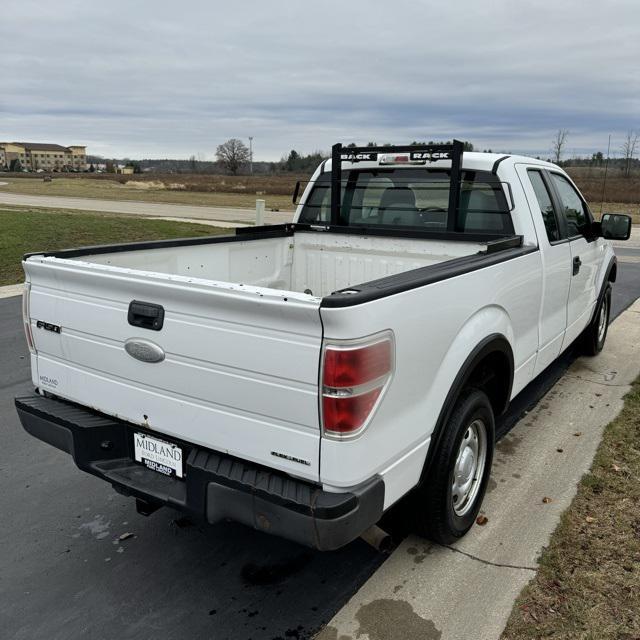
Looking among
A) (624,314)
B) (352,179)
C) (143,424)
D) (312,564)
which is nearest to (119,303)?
(143,424)

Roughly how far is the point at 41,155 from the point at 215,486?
194 m

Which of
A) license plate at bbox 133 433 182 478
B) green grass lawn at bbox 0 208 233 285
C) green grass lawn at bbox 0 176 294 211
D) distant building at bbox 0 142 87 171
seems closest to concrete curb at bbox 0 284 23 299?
green grass lawn at bbox 0 208 233 285

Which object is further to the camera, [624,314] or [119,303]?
[624,314]

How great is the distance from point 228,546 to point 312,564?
478 millimetres

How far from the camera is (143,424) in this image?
278 cm

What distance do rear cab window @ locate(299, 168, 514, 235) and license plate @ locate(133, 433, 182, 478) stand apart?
2.67 metres

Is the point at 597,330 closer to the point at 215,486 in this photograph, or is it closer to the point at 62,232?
the point at 215,486

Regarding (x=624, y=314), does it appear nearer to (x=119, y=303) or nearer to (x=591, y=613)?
(x=591, y=613)

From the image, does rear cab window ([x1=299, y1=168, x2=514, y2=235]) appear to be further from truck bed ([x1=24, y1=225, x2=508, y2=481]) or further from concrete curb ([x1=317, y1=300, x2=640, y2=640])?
concrete curb ([x1=317, y1=300, x2=640, y2=640])

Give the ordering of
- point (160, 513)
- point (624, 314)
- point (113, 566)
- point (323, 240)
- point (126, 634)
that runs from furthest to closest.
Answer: point (624, 314), point (323, 240), point (160, 513), point (113, 566), point (126, 634)

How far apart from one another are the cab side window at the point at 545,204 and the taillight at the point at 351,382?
2.50 meters

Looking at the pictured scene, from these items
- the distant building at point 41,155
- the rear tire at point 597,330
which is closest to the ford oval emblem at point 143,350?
the rear tire at point 597,330

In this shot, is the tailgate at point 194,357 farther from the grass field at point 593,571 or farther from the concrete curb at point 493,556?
the grass field at point 593,571

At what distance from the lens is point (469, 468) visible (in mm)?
3309
